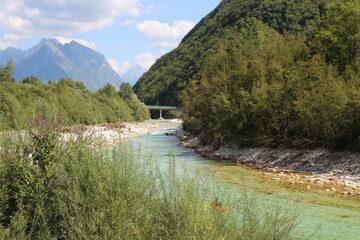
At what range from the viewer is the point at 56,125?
25.7 ft

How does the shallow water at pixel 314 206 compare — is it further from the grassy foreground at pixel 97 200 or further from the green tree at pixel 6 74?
the green tree at pixel 6 74

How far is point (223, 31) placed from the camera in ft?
305

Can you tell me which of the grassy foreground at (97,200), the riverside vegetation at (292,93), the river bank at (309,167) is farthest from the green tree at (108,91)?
the grassy foreground at (97,200)

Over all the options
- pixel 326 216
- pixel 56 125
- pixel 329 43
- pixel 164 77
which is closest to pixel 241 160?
pixel 329 43

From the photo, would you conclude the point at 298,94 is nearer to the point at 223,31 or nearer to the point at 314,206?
the point at 314,206

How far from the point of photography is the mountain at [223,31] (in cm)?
7619

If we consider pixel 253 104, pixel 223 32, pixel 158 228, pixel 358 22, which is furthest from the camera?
pixel 223 32

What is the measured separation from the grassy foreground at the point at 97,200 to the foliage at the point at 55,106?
1.97 ft

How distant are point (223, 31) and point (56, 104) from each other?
255 ft

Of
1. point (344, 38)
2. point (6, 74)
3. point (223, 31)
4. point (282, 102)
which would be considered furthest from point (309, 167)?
point (6, 74)

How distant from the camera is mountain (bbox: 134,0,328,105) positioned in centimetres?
7619

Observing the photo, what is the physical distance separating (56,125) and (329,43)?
22659mm

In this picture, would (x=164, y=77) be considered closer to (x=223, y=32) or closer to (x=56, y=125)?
(x=223, y=32)

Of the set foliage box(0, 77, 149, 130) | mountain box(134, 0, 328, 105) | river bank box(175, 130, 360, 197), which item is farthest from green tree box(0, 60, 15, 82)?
river bank box(175, 130, 360, 197)
